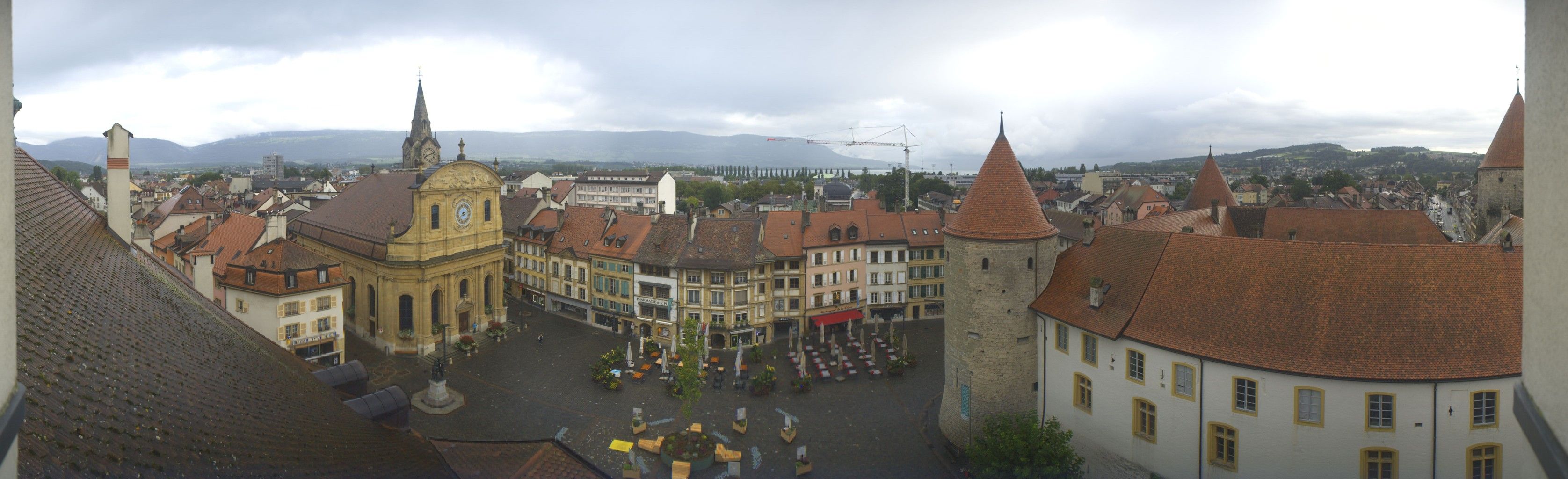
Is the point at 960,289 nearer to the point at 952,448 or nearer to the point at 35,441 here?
the point at 952,448

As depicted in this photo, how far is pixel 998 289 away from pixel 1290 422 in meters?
9.69

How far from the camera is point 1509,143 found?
1727 inches

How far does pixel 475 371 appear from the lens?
127ft

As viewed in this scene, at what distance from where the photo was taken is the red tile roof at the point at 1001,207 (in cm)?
2697

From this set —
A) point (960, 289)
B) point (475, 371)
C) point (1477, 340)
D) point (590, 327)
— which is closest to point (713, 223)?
point (590, 327)

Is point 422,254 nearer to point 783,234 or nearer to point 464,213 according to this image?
point 464,213

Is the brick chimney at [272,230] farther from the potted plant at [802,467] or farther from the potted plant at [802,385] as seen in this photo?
the potted plant at [802,467]

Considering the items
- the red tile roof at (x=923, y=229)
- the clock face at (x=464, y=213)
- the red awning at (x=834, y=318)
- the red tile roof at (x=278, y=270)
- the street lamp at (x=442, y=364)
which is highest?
the clock face at (x=464, y=213)

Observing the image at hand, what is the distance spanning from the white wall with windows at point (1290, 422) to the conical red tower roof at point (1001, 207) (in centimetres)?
511

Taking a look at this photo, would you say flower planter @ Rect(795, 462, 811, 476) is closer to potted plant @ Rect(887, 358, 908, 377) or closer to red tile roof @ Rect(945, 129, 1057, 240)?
red tile roof @ Rect(945, 129, 1057, 240)

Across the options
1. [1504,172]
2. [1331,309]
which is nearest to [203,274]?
[1331,309]

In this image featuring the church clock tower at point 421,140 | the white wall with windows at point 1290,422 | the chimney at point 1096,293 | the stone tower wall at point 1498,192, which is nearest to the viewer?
the white wall with windows at point 1290,422

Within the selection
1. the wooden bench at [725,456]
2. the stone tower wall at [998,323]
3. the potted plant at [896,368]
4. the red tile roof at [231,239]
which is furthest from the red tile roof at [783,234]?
the red tile roof at [231,239]

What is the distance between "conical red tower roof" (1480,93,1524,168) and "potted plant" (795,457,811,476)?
45.5m
